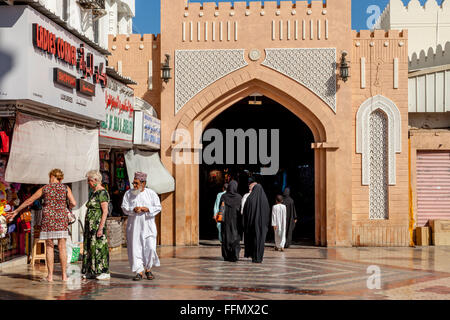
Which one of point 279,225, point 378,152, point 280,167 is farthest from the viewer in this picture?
point 280,167

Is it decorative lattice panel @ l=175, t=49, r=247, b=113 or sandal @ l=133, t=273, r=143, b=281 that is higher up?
decorative lattice panel @ l=175, t=49, r=247, b=113

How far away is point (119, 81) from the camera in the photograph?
12.4m

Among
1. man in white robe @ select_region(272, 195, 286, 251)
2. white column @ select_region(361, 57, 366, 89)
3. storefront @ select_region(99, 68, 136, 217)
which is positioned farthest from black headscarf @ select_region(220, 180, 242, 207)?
white column @ select_region(361, 57, 366, 89)

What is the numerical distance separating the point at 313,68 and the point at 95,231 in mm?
8179

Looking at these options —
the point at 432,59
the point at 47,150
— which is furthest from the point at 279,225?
the point at 432,59

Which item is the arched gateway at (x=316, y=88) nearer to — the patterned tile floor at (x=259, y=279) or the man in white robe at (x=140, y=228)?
the patterned tile floor at (x=259, y=279)

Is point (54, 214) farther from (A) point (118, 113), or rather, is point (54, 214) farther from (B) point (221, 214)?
(A) point (118, 113)

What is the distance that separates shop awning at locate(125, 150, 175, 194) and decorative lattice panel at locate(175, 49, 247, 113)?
1449mm

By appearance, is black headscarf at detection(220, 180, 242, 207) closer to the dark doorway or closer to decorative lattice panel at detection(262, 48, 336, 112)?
decorative lattice panel at detection(262, 48, 336, 112)

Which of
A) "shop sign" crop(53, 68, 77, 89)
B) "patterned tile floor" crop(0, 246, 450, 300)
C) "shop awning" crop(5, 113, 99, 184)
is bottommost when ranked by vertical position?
"patterned tile floor" crop(0, 246, 450, 300)

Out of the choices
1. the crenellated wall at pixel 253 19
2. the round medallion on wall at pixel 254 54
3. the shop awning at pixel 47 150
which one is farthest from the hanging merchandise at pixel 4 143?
the round medallion on wall at pixel 254 54

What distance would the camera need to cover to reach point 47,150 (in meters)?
8.99

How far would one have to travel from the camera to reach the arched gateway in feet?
48.6

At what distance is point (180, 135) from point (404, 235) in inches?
238
